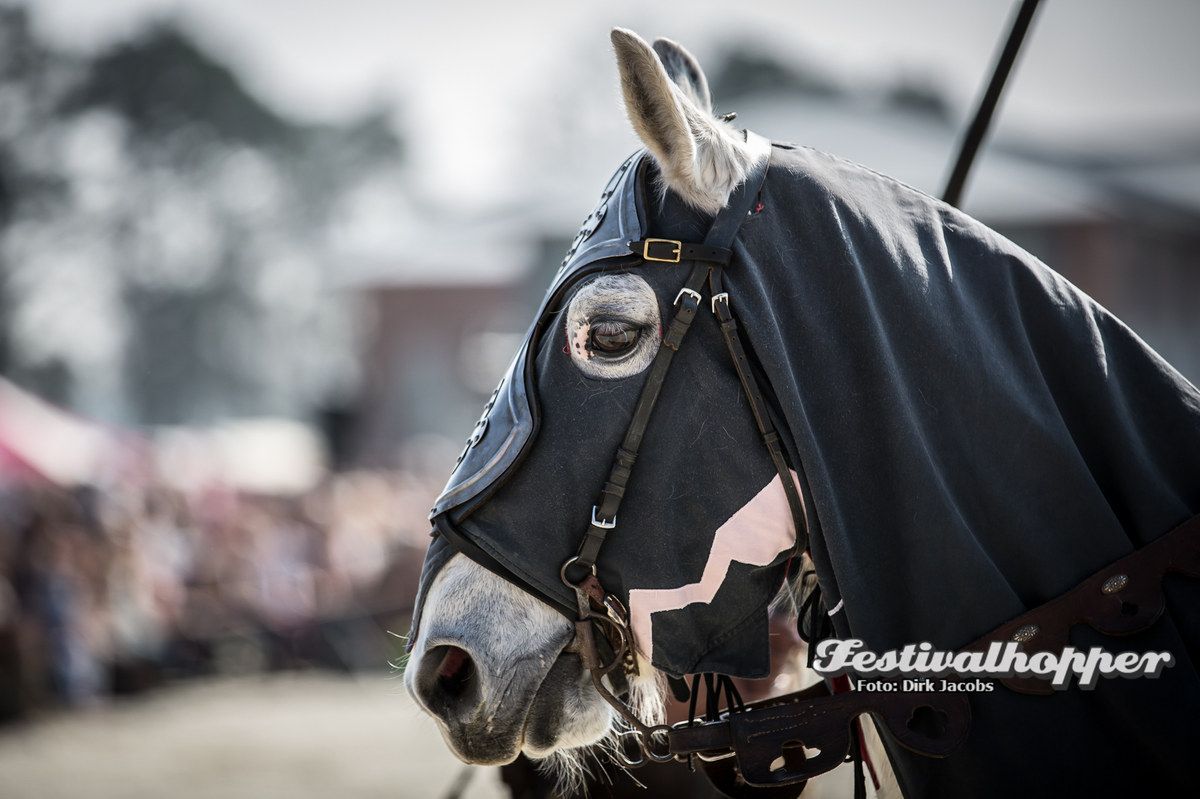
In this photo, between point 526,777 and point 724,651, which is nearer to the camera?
point 724,651

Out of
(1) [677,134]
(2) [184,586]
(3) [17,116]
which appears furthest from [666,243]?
(3) [17,116]

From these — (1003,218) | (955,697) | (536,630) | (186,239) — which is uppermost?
(955,697)

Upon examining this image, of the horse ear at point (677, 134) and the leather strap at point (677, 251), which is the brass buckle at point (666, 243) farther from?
the horse ear at point (677, 134)

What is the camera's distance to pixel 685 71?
2.51m

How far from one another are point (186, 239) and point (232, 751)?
1603 inches

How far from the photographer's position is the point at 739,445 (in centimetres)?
185

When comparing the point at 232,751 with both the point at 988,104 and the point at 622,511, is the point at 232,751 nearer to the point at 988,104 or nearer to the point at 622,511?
the point at 622,511

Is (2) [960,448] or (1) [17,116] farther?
(1) [17,116]

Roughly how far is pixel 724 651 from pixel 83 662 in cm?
936

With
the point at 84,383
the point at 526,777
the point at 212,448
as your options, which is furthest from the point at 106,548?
the point at 84,383

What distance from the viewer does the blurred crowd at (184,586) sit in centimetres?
919

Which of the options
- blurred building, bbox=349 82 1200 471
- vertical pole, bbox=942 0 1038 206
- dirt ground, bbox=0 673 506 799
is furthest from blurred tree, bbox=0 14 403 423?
vertical pole, bbox=942 0 1038 206

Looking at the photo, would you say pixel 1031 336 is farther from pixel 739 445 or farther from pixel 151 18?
pixel 151 18

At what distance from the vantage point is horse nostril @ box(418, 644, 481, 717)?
1898 mm
